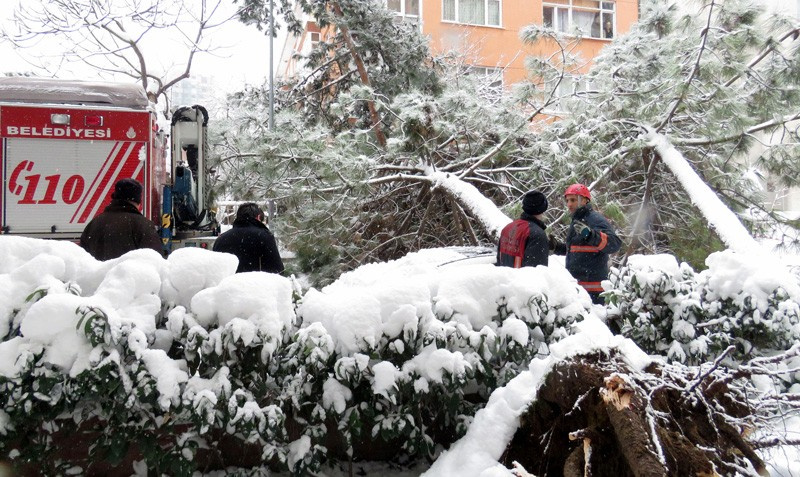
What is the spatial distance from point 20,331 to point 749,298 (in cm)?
325

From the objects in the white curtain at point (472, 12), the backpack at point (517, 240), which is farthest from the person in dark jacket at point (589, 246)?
the white curtain at point (472, 12)

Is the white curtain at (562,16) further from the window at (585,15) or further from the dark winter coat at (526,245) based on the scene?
the dark winter coat at (526,245)

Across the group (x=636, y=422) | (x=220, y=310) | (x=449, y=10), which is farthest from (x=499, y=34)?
(x=636, y=422)

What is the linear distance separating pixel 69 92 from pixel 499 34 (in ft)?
59.4

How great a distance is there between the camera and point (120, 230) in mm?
4574

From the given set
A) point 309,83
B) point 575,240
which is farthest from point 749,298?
point 309,83

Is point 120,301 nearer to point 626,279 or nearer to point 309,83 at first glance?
point 626,279

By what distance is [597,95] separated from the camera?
852 centimetres

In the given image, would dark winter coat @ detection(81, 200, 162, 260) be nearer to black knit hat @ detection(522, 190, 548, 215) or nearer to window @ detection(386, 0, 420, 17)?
black knit hat @ detection(522, 190, 548, 215)

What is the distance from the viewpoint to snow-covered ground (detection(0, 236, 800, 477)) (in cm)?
214

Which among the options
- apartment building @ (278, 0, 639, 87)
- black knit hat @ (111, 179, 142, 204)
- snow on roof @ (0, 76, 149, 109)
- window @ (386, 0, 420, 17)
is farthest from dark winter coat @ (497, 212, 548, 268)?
window @ (386, 0, 420, 17)

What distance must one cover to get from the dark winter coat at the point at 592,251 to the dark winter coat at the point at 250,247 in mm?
2475

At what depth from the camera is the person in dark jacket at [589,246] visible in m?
5.04

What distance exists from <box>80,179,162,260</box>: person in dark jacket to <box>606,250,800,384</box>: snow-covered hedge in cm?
340
